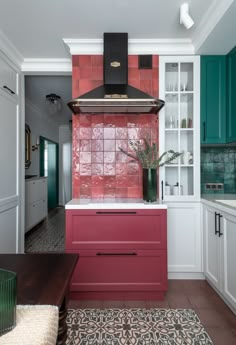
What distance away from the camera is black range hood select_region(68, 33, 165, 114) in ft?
7.76

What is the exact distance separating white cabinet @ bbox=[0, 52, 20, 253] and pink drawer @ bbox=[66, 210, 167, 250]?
92 centimetres

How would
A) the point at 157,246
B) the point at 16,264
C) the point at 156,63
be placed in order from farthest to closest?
the point at 156,63, the point at 157,246, the point at 16,264

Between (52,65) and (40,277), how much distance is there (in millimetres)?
2808

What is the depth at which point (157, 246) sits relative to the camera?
2311mm

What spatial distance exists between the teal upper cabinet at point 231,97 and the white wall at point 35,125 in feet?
12.8

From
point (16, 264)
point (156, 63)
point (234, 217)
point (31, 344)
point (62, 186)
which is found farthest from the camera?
point (62, 186)

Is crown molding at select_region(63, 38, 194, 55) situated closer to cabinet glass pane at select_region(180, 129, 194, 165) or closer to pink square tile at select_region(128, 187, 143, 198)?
cabinet glass pane at select_region(180, 129, 194, 165)

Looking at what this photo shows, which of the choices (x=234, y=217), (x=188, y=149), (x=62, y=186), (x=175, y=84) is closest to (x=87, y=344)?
(x=234, y=217)

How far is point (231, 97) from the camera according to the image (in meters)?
2.66

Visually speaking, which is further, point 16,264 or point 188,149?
point 188,149

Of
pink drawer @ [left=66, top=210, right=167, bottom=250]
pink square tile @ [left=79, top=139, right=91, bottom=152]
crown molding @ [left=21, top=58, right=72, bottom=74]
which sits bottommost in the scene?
pink drawer @ [left=66, top=210, right=167, bottom=250]

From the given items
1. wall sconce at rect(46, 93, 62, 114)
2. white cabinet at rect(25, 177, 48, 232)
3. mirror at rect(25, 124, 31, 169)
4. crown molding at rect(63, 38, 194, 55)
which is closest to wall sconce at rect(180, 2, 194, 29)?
crown molding at rect(63, 38, 194, 55)

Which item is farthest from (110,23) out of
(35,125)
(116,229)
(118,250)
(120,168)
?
(35,125)

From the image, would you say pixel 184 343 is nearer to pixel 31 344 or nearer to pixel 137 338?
pixel 137 338
